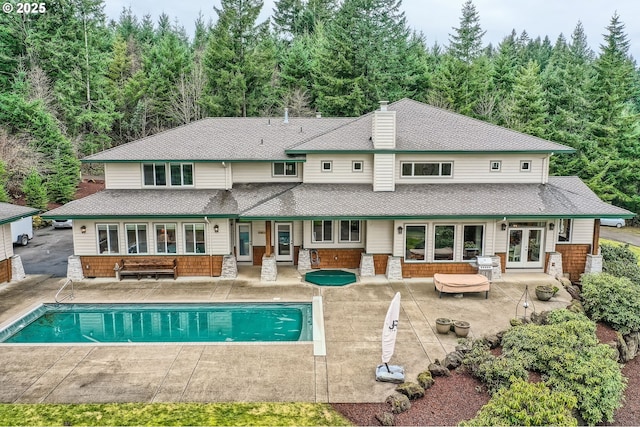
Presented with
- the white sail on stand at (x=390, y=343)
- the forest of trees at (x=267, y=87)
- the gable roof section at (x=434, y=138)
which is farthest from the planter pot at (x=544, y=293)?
the forest of trees at (x=267, y=87)

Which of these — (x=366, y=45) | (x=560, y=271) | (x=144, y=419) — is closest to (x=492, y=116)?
(x=366, y=45)

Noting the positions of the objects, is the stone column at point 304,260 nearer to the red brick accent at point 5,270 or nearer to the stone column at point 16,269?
the stone column at point 16,269

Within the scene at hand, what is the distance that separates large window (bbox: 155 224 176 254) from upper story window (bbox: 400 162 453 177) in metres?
10.4

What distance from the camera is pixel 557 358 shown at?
10836mm

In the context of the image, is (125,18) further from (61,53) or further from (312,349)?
(312,349)

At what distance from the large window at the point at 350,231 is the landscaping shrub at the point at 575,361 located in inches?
344

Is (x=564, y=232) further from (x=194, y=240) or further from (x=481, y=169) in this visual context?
(x=194, y=240)

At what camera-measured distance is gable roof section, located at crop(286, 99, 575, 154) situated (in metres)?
19.4

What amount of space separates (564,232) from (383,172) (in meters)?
8.36

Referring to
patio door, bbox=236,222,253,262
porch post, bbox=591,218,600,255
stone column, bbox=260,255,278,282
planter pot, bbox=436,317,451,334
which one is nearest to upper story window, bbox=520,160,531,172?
porch post, bbox=591,218,600,255

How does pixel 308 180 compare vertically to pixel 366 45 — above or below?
below

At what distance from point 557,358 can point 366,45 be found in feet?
113

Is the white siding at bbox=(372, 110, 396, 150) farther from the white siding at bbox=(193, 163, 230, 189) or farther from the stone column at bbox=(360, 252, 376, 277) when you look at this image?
the white siding at bbox=(193, 163, 230, 189)

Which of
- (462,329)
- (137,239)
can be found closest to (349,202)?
(462,329)
